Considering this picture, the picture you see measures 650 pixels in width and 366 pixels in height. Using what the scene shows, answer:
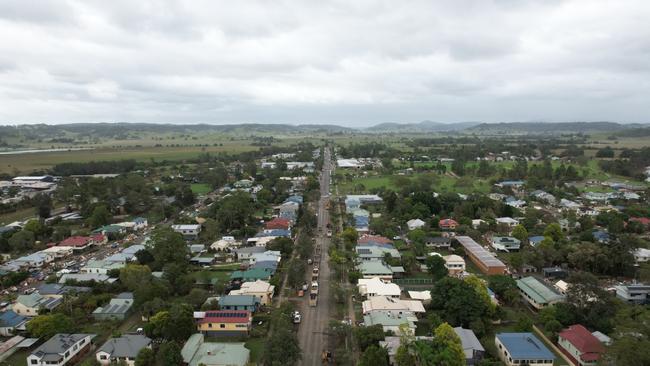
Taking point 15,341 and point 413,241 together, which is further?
point 413,241

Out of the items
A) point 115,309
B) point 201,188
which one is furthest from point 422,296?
point 201,188

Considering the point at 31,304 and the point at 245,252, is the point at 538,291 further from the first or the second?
the point at 31,304

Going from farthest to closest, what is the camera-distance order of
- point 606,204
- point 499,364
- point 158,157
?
point 158,157
point 606,204
point 499,364

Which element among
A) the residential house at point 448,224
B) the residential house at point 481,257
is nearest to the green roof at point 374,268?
the residential house at point 481,257

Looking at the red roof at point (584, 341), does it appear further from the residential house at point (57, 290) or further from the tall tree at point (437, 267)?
the residential house at point (57, 290)

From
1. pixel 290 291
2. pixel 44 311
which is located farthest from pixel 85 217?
pixel 290 291

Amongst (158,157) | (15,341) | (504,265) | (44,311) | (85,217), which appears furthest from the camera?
(158,157)

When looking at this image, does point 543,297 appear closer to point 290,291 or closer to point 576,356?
point 576,356
